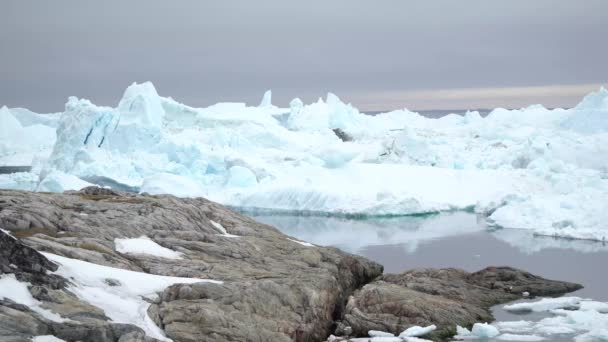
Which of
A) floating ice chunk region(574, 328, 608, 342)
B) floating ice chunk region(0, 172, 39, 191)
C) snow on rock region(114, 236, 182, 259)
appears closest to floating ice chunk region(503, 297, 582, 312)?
floating ice chunk region(574, 328, 608, 342)

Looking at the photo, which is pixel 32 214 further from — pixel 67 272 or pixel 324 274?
pixel 324 274

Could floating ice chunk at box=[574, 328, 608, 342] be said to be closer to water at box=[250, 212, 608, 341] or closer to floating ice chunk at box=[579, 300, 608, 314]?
water at box=[250, 212, 608, 341]

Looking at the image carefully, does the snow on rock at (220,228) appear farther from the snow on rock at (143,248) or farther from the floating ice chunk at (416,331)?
the floating ice chunk at (416,331)

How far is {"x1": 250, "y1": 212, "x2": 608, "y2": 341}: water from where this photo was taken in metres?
23.2

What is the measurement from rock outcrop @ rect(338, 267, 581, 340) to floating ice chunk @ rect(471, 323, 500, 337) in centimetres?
49

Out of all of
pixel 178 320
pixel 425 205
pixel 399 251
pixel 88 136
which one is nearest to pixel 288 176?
pixel 425 205

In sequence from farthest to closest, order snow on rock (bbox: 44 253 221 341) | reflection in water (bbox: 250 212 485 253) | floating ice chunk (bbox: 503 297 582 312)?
reflection in water (bbox: 250 212 485 253) → floating ice chunk (bbox: 503 297 582 312) → snow on rock (bbox: 44 253 221 341)

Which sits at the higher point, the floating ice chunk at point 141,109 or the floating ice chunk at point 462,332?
the floating ice chunk at point 141,109

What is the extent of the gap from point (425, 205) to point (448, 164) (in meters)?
10.4

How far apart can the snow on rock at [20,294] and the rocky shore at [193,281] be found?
23 mm

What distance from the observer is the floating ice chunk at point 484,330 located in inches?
593

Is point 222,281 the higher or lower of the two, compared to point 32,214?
lower

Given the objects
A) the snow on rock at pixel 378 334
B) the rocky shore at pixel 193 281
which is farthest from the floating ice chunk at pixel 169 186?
the snow on rock at pixel 378 334

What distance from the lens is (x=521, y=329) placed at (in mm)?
15633
